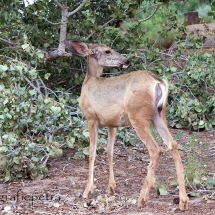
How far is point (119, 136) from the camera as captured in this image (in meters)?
8.96

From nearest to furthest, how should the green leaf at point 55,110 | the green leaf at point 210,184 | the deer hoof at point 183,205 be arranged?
the deer hoof at point 183,205 < the green leaf at point 210,184 < the green leaf at point 55,110

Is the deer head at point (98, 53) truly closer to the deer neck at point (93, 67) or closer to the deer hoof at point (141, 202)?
the deer neck at point (93, 67)

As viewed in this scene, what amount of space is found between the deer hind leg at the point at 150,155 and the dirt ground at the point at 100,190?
12 cm

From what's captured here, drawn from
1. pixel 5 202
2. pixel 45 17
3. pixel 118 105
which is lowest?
pixel 5 202

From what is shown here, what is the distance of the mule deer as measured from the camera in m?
6.20

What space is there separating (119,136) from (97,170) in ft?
4.00

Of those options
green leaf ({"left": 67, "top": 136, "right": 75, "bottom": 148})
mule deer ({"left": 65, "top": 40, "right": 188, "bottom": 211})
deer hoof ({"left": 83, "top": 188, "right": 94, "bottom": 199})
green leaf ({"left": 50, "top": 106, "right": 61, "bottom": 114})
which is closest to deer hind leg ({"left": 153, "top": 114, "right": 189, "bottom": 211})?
mule deer ({"left": 65, "top": 40, "right": 188, "bottom": 211})

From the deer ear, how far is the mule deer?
1.69 ft

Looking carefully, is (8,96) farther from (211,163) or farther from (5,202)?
(211,163)

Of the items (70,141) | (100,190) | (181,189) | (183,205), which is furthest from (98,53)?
(183,205)

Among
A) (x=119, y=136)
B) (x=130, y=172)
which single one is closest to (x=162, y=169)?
(x=130, y=172)

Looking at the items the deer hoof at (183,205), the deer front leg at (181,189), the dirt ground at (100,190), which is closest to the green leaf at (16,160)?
the dirt ground at (100,190)

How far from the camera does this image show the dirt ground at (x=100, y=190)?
6121 mm

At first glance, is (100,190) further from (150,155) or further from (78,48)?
(78,48)
